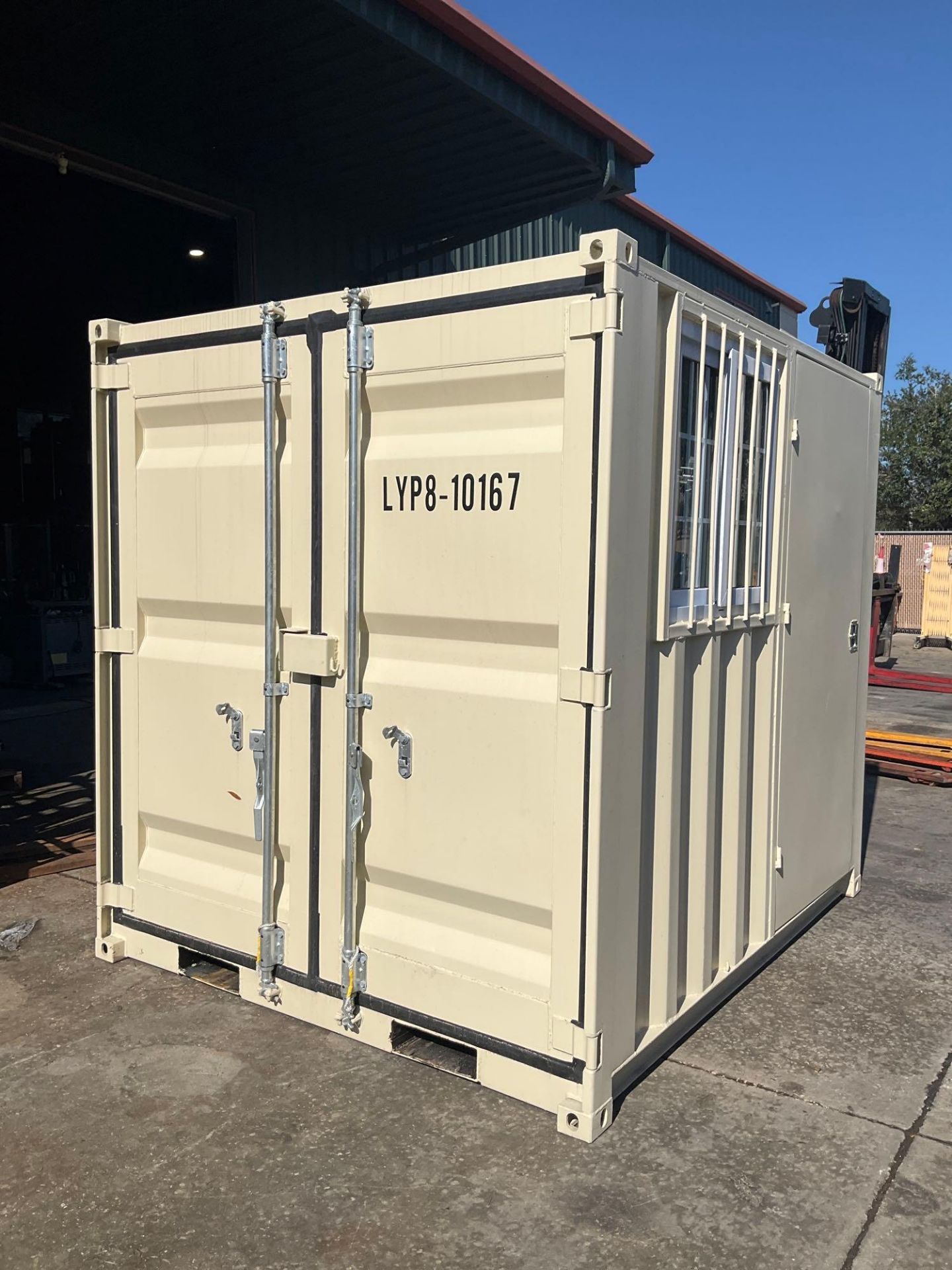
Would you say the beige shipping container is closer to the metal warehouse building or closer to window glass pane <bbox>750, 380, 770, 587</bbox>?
window glass pane <bbox>750, 380, 770, 587</bbox>

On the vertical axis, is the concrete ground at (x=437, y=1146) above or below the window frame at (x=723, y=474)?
below

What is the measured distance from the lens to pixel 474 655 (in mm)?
3256

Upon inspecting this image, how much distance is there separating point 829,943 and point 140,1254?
3216 millimetres

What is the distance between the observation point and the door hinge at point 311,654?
3.47 meters

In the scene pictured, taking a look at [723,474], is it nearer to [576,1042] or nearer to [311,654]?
[311,654]

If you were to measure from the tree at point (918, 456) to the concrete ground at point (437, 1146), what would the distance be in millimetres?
41830

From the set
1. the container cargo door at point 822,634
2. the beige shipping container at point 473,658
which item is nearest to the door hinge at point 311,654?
the beige shipping container at point 473,658

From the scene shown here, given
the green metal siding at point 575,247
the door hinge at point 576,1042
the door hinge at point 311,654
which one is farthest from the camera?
the green metal siding at point 575,247

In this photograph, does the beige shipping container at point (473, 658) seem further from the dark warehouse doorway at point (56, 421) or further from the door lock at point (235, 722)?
the dark warehouse doorway at point (56, 421)

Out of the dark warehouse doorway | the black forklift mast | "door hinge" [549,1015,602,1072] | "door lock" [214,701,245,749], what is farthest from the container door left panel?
the black forklift mast

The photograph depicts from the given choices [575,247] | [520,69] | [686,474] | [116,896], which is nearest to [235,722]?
[116,896]

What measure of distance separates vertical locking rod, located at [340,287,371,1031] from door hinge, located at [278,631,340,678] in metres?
0.06

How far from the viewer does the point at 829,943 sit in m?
4.62

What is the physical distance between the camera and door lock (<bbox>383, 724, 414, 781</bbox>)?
11.1ft
